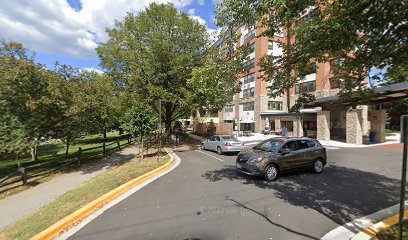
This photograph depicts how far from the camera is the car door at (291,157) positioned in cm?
854

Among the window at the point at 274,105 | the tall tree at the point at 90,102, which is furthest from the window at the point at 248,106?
the tall tree at the point at 90,102

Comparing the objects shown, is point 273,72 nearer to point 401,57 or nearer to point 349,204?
point 401,57

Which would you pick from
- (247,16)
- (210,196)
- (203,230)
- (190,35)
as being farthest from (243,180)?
(190,35)

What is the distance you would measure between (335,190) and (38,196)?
1079 centimetres

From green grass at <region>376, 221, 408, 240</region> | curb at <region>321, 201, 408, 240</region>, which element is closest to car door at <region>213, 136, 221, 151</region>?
curb at <region>321, 201, 408, 240</region>

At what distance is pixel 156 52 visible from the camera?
736 inches

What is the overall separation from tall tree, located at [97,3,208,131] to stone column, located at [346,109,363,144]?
53.2 ft

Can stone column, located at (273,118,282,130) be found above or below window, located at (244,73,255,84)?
below

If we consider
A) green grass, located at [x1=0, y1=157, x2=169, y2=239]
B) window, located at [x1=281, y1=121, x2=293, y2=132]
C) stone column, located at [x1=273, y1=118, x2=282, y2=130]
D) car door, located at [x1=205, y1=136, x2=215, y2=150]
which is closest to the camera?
green grass, located at [x1=0, y1=157, x2=169, y2=239]

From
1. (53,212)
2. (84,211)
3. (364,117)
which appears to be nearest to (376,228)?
(84,211)

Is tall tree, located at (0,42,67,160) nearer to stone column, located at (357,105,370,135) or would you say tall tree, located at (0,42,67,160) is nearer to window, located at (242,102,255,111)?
A: stone column, located at (357,105,370,135)

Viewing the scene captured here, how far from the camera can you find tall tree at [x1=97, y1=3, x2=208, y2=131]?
61.3 feet

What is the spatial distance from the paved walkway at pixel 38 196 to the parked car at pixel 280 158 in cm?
735

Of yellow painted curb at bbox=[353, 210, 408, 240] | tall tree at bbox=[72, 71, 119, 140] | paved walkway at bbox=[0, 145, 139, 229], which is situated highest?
tall tree at bbox=[72, 71, 119, 140]
